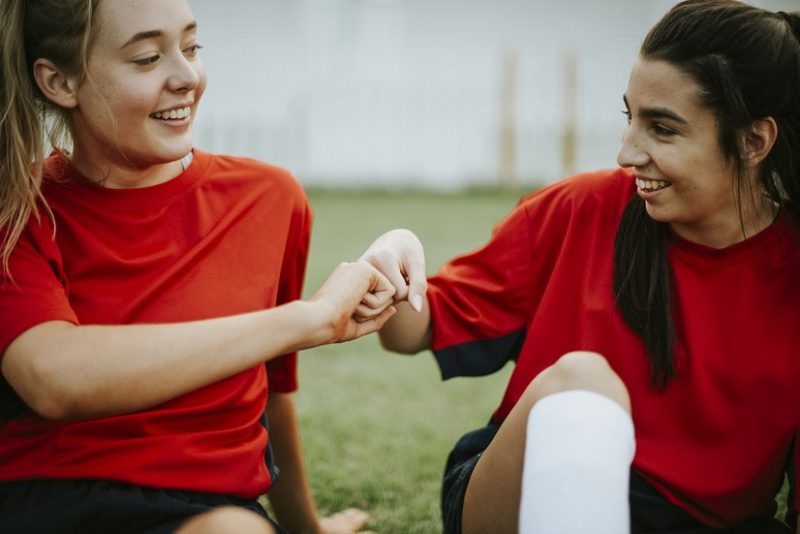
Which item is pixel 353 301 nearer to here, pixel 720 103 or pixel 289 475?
pixel 289 475

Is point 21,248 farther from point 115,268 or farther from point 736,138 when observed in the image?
point 736,138

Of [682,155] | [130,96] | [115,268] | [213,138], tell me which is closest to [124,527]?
[115,268]

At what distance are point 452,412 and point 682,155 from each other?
69.2 inches

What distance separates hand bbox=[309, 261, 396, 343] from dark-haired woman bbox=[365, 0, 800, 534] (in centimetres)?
6

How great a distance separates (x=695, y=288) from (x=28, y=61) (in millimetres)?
1312

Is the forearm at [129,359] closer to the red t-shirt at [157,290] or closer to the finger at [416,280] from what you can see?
the red t-shirt at [157,290]

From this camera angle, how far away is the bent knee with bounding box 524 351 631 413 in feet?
4.86

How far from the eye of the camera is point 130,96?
1.70 meters

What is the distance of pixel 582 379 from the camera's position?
1.49 metres

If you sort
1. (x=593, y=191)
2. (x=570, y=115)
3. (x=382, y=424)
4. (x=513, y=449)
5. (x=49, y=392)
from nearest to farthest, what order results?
(x=49, y=392), (x=513, y=449), (x=593, y=191), (x=382, y=424), (x=570, y=115)

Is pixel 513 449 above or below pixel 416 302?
below

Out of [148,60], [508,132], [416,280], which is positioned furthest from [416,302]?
[508,132]

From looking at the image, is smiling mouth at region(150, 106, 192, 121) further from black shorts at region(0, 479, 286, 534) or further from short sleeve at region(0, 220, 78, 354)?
black shorts at region(0, 479, 286, 534)

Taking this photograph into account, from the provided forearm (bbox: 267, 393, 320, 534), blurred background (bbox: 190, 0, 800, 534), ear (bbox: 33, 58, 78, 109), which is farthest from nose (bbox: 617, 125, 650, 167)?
blurred background (bbox: 190, 0, 800, 534)
